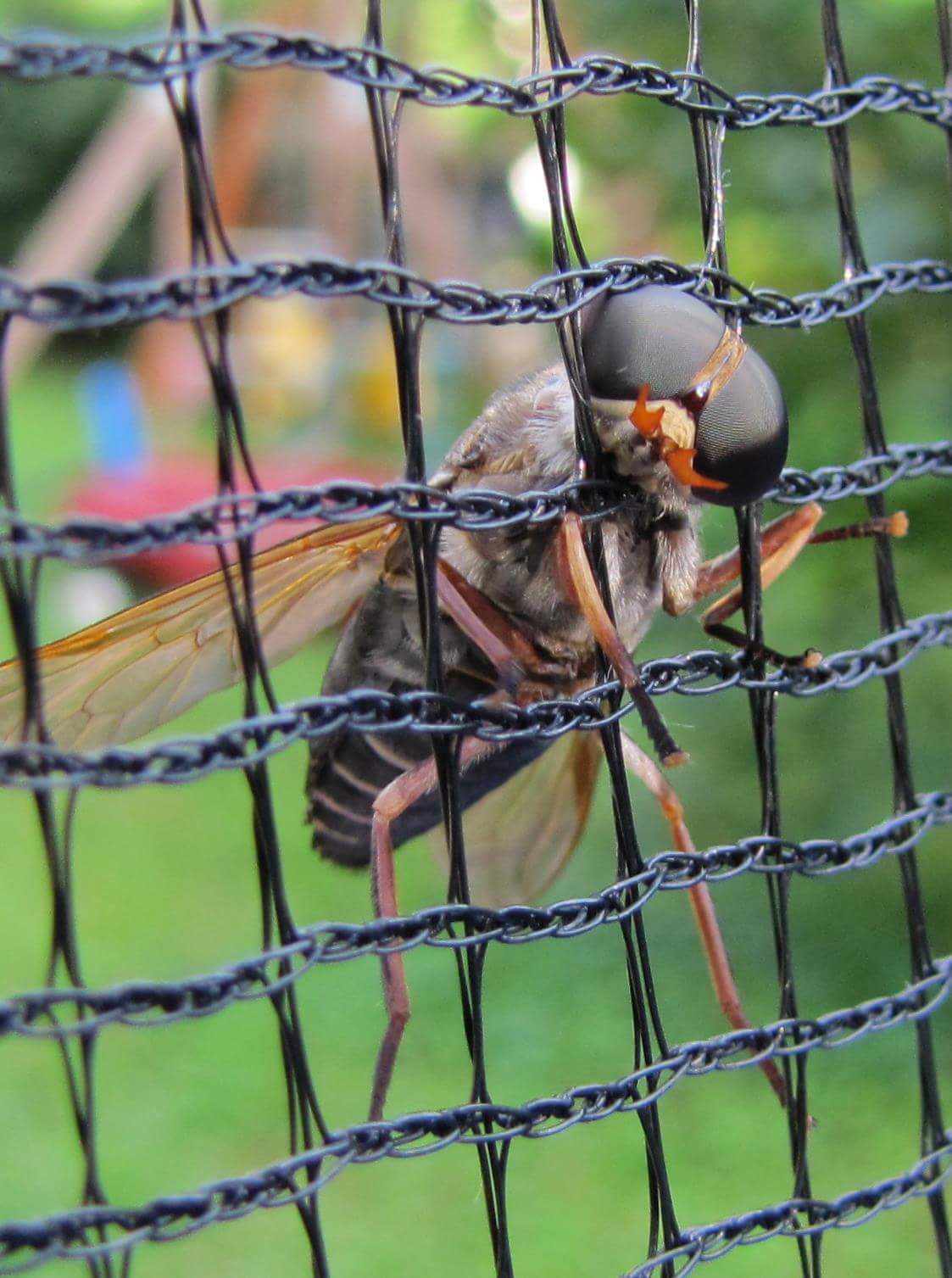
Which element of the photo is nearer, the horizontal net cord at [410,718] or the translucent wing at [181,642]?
the horizontal net cord at [410,718]

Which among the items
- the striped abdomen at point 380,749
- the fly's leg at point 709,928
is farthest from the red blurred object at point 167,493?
the fly's leg at point 709,928

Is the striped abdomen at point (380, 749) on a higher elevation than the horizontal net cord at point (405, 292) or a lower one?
higher

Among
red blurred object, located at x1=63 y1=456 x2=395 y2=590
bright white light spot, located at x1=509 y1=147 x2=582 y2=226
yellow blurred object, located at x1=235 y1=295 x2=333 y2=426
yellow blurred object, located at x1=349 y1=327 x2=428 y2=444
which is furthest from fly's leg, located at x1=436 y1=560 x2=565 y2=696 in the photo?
yellow blurred object, located at x1=235 y1=295 x2=333 y2=426

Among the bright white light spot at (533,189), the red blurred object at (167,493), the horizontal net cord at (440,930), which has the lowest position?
the horizontal net cord at (440,930)

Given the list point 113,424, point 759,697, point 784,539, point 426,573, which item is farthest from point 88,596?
point 426,573

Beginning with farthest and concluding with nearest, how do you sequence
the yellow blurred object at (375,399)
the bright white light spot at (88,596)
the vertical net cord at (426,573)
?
the yellow blurred object at (375,399) → the bright white light spot at (88,596) → the vertical net cord at (426,573)

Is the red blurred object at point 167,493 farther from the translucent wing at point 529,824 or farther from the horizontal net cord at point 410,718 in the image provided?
the horizontal net cord at point 410,718

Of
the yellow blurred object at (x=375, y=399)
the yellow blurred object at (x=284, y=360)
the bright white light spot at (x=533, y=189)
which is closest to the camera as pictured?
the bright white light spot at (x=533, y=189)

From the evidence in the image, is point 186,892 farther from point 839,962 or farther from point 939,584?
point 939,584

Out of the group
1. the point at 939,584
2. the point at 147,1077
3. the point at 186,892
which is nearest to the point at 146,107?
the point at 186,892
